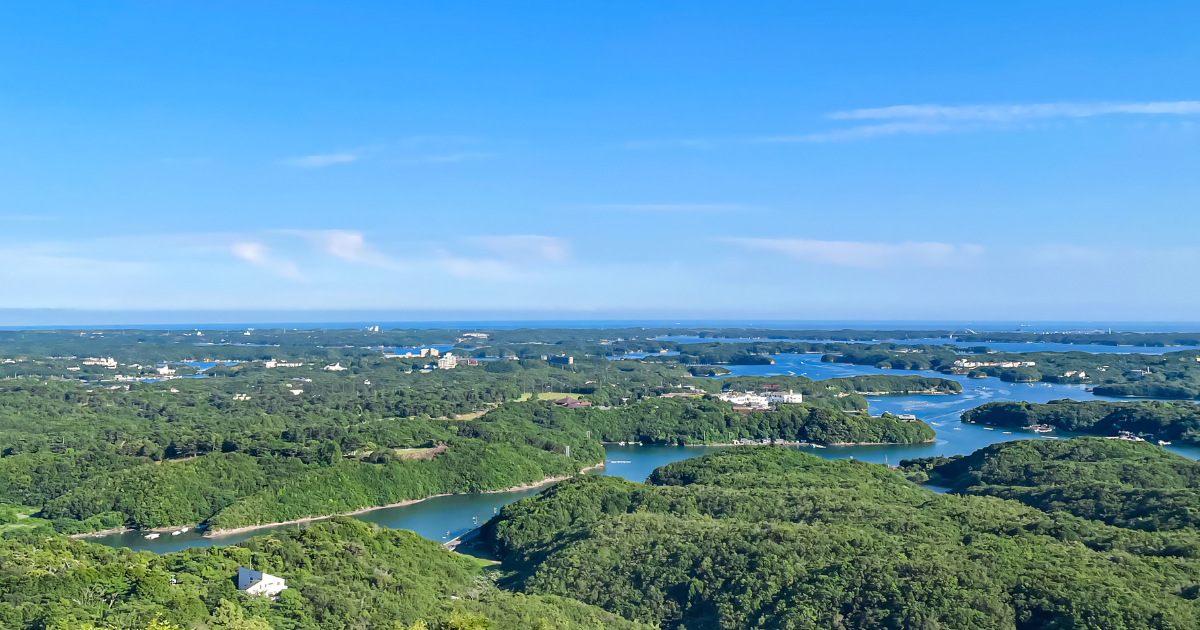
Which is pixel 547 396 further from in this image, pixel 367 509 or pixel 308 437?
pixel 367 509

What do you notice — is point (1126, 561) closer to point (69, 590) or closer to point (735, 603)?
point (735, 603)

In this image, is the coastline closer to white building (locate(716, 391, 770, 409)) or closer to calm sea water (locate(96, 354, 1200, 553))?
calm sea water (locate(96, 354, 1200, 553))

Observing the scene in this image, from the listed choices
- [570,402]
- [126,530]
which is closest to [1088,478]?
[126,530]

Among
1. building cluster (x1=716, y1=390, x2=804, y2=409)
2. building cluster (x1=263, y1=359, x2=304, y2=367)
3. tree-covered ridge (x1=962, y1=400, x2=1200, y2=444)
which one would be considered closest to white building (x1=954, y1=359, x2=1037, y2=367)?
tree-covered ridge (x1=962, y1=400, x2=1200, y2=444)

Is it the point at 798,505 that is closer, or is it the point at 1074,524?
the point at 1074,524

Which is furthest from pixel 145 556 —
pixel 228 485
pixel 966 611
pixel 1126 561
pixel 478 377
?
pixel 478 377

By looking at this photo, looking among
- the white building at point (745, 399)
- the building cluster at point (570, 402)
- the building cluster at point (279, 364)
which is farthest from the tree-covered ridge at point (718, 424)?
the building cluster at point (279, 364)
